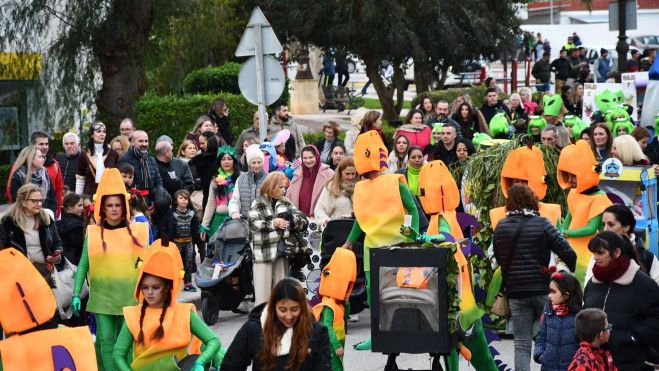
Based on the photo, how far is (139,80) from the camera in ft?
74.1

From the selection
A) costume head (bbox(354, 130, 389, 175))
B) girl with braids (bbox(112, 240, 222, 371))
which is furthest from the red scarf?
girl with braids (bbox(112, 240, 222, 371))

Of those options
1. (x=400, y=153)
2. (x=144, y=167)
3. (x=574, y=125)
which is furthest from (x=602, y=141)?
(x=144, y=167)

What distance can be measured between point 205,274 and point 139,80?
371 inches

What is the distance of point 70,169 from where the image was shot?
15.7 m

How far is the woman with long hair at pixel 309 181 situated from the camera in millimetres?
14773

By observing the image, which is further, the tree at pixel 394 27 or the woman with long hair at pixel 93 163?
the tree at pixel 394 27

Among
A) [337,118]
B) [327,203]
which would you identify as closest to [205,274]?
[327,203]

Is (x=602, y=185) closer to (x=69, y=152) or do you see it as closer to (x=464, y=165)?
(x=464, y=165)

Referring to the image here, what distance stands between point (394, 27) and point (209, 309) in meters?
15.4

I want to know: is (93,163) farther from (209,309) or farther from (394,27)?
(394,27)

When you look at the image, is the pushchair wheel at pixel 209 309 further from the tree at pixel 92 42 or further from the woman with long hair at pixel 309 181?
the tree at pixel 92 42

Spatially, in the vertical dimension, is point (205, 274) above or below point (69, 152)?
below

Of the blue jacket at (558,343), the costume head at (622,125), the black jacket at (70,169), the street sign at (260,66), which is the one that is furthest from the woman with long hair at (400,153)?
the blue jacket at (558,343)

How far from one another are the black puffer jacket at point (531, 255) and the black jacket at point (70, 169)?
6939 mm
